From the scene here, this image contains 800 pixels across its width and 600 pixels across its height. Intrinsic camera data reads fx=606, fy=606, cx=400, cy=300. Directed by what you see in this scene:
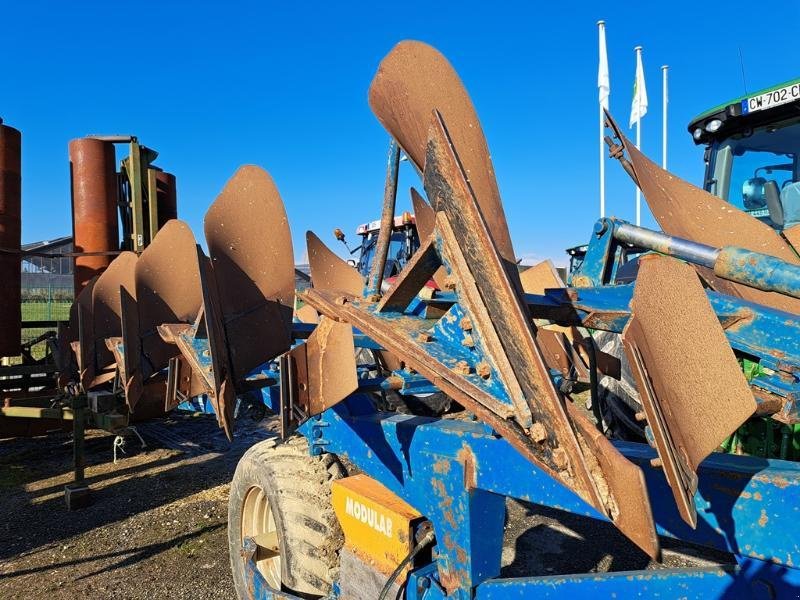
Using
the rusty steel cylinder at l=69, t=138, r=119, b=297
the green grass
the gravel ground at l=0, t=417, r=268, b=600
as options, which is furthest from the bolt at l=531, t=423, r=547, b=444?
the green grass

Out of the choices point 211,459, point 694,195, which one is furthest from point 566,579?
point 211,459

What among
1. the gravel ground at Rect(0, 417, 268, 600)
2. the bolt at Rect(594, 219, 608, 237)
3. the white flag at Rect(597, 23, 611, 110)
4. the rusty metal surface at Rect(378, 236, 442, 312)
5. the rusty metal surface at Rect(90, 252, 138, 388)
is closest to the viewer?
the rusty metal surface at Rect(378, 236, 442, 312)

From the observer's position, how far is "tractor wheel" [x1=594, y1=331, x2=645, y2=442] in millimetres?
3592

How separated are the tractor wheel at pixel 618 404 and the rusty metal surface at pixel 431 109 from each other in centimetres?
232

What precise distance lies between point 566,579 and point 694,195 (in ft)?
5.33

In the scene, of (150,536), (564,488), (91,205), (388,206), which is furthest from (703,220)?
(91,205)

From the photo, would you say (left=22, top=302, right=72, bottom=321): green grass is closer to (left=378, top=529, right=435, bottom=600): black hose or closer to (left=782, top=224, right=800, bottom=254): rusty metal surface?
(left=378, top=529, right=435, bottom=600): black hose

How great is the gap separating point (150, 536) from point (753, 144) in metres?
4.81

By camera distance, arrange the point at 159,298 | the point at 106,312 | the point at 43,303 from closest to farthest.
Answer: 1. the point at 159,298
2. the point at 106,312
3. the point at 43,303

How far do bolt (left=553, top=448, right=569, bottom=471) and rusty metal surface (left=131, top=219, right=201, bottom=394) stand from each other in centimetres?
298

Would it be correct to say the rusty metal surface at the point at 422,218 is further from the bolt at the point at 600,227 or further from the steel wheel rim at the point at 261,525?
the steel wheel rim at the point at 261,525

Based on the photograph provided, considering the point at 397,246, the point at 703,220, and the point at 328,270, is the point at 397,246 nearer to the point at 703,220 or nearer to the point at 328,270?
the point at 328,270

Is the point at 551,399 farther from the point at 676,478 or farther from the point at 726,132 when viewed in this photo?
the point at 726,132

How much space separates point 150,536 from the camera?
13.5 feet
